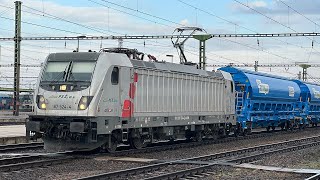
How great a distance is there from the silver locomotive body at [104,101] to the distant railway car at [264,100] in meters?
9.73

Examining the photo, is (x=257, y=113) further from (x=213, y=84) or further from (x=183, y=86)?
(x=183, y=86)

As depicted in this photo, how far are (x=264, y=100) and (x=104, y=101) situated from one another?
59.4 feet

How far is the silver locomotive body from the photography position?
50.7 ft

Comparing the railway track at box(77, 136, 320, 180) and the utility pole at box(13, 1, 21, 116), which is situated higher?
the utility pole at box(13, 1, 21, 116)

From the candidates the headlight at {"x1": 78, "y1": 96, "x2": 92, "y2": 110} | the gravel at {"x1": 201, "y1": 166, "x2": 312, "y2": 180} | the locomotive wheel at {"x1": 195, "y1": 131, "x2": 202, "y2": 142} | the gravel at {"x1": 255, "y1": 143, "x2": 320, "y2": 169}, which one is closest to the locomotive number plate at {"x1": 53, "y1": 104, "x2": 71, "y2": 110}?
the headlight at {"x1": 78, "y1": 96, "x2": 92, "y2": 110}

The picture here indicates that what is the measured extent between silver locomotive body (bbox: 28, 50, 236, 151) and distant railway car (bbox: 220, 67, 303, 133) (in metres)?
9.73

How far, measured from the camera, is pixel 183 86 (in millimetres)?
20719

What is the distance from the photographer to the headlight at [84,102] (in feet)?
50.4

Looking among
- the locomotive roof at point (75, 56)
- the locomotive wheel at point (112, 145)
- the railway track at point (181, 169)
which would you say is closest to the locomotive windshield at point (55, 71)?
the locomotive roof at point (75, 56)

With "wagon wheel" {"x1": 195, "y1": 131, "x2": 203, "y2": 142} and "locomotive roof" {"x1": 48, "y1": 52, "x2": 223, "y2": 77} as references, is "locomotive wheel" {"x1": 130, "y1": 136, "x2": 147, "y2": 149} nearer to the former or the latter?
"locomotive roof" {"x1": 48, "y1": 52, "x2": 223, "y2": 77}

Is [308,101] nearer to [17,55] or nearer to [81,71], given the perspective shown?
[17,55]

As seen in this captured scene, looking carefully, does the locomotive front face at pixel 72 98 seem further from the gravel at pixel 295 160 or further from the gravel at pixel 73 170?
the gravel at pixel 295 160

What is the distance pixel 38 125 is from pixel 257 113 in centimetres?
1827

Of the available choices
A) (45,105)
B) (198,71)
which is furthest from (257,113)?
(45,105)
